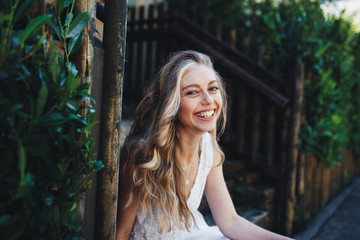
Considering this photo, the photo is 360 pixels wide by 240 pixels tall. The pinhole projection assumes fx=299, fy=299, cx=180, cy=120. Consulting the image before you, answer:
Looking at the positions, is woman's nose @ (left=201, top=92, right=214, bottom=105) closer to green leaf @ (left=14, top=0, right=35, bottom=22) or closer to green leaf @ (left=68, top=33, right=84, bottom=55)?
green leaf @ (left=68, top=33, right=84, bottom=55)

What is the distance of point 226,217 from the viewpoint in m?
2.12

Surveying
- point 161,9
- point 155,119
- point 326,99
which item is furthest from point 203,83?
point 161,9

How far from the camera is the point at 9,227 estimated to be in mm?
771

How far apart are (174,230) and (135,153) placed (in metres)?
0.56

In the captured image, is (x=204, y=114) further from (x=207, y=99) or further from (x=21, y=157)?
(x=21, y=157)

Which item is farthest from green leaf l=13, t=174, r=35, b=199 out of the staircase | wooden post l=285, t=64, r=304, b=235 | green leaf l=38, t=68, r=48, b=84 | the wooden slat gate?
wooden post l=285, t=64, r=304, b=235

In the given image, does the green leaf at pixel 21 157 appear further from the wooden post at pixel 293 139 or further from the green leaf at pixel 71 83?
the wooden post at pixel 293 139

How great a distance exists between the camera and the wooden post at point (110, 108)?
1367 millimetres

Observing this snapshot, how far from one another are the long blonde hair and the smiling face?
49 mm

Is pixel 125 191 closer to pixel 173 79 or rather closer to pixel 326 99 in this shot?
pixel 173 79

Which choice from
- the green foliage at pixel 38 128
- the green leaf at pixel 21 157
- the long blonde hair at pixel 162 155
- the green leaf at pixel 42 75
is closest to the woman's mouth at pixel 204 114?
the long blonde hair at pixel 162 155

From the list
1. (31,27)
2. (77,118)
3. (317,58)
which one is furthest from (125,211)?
(317,58)

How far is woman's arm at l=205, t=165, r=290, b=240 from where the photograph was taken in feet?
6.40

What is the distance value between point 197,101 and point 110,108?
0.70 metres
